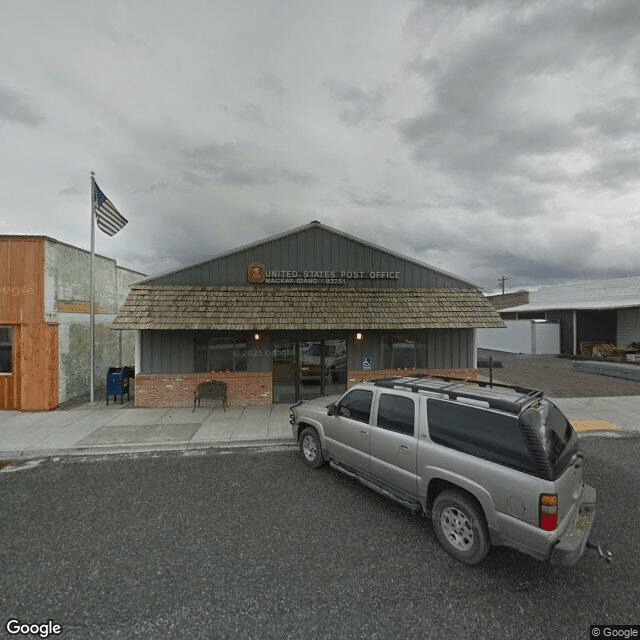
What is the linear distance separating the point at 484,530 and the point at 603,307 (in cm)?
2603

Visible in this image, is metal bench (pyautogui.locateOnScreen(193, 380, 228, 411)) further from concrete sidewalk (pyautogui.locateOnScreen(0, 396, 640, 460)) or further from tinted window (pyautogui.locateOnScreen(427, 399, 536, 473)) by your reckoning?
tinted window (pyautogui.locateOnScreen(427, 399, 536, 473))

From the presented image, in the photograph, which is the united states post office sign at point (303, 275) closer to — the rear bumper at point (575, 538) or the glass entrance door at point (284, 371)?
the glass entrance door at point (284, 371)

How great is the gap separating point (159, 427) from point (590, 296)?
1380 inches

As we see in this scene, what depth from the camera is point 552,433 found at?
3701 mm

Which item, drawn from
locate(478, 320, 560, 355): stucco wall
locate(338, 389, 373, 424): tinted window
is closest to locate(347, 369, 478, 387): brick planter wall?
locate(338, 389, 373, 424): tinted window

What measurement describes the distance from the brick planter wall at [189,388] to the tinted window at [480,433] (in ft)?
24.2

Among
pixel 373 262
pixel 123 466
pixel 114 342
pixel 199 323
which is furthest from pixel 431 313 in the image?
pixel 114 342

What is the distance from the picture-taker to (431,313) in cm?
1080

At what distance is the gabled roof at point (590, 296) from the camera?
23.7 m

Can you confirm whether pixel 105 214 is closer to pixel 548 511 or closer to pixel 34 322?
pixel 34 322

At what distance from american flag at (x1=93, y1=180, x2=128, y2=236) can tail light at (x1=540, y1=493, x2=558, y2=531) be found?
544 inches

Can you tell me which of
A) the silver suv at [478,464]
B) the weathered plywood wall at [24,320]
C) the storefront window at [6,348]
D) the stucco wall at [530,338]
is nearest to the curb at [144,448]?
the silver suv at [478,464]

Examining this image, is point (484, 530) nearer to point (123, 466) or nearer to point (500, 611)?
point (500, 611)

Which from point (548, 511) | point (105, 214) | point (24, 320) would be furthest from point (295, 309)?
point (24, 320)
